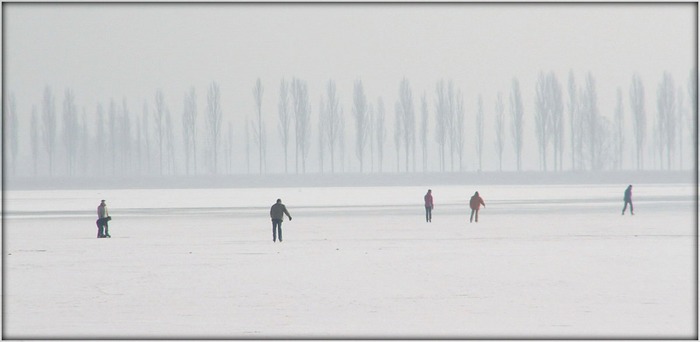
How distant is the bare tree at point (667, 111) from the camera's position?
93562 millimetres

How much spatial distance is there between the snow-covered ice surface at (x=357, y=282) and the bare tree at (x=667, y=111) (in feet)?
229

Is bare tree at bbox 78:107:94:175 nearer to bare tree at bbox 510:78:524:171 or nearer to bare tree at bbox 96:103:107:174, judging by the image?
bare tree at bbox 96:103:107:174

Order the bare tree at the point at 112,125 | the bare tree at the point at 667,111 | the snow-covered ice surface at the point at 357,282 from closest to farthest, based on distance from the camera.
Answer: the snow-covered ice surface at the point at 357,282 < the bare tree at the point at 667,111 < the bare tree at the point at 112,125

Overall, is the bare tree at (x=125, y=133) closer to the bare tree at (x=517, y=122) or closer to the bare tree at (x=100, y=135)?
the bare tree at (x=100, y=135)

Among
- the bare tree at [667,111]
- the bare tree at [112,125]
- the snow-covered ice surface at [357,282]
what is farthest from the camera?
the bare tree at [112,125]

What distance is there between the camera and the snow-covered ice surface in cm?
1094

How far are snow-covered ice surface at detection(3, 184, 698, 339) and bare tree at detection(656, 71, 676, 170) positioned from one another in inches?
2749

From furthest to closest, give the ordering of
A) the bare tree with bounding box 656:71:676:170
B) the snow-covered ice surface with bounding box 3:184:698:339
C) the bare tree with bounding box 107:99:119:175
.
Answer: the bare tree with bounding box 107:99:119:175, the bare tree with bounding box 656:71:676:170, the snow-covered ice surface with bounding box 3:184:698:339

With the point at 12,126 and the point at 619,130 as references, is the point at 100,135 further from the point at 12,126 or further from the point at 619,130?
the point at 619,130

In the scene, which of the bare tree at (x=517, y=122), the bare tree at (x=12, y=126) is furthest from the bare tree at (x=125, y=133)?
the bare tree at (x=517, y=122)

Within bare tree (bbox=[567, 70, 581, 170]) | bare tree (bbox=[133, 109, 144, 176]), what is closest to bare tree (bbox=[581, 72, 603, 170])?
bare tree (bbox=[567, 70, 581, 170])

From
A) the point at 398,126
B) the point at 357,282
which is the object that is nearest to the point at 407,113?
the point at 398,126

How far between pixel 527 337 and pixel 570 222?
785 inches

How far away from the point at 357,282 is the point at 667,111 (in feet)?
282
